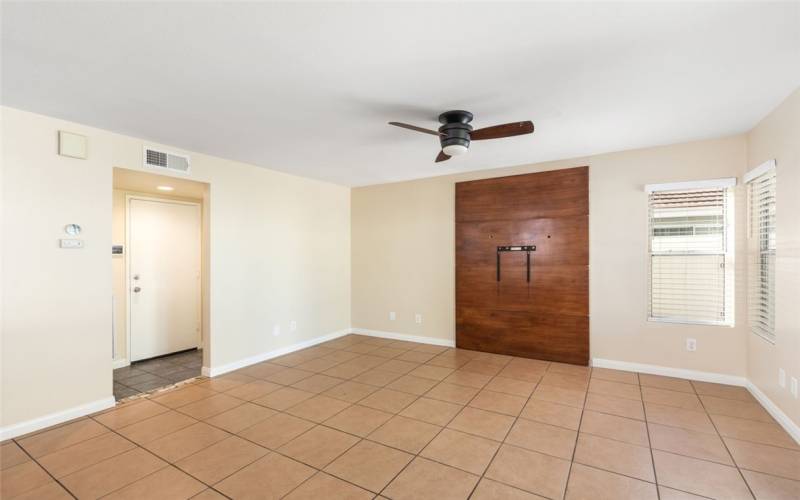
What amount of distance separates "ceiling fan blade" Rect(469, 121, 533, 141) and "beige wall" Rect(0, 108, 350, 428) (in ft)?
9.94

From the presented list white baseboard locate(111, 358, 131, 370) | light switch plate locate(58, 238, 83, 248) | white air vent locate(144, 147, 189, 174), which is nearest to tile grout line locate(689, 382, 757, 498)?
light switch plate locate(58, 238, 83, 248)

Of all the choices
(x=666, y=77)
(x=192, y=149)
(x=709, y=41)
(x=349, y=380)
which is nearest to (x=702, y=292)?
(x=666, y=77)

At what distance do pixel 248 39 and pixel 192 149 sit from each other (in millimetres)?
2419

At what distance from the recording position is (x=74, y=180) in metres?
3.11

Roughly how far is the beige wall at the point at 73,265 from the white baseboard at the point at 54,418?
0.04 m

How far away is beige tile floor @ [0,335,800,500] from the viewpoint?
7.19 feet

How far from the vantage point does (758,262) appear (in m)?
3.36

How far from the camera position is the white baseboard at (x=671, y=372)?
3715mm

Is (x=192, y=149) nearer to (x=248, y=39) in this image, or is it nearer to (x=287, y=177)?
(x=287, y=177)

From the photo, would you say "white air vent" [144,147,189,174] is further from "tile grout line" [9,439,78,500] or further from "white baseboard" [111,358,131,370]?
"white baseboard" [111,358,131,370]

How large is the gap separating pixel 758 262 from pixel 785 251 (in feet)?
1.99

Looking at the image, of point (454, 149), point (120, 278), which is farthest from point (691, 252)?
point (120, 278)

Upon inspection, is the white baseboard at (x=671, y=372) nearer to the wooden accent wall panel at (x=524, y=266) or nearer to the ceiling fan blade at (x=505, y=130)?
the wooden accent wall panel at (x=524, y=266)

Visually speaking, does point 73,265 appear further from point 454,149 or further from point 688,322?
point 688,322
